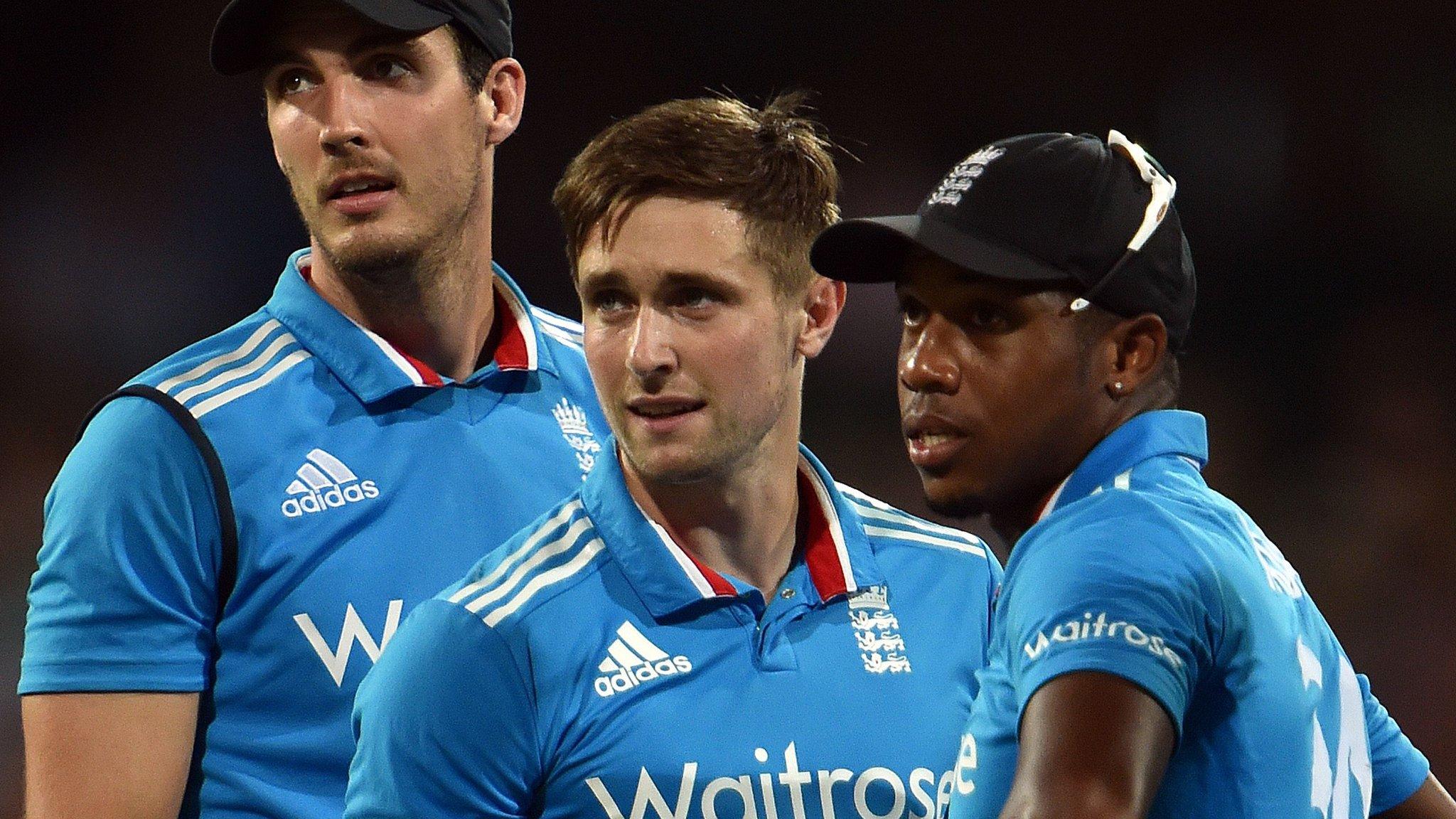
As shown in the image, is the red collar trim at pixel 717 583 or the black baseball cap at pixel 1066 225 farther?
the red collar trim at pixel 717 583

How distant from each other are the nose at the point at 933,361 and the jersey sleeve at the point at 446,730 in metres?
Answer: 0.62

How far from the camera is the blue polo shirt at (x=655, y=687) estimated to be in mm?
2098

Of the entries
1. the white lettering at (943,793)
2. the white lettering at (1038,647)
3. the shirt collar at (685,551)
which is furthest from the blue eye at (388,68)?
the white lettering at (1038,647)

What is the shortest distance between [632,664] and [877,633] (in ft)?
1.31

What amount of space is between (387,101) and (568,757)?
3.66ft

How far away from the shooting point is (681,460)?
7.75 ft

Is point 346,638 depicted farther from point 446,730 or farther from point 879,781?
point 879,781

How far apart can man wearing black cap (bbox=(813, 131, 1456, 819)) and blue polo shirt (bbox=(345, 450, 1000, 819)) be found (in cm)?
34

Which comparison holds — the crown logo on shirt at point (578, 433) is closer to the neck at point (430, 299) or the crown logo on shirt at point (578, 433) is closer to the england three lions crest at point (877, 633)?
the neck at point (430, 299)

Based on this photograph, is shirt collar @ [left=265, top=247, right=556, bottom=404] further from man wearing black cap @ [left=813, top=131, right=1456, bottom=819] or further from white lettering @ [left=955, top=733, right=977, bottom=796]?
white lettering @ [left=955, top=733, right=977, bottom=796]

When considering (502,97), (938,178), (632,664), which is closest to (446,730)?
(632,664)

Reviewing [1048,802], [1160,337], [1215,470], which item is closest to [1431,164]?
[1215,470]

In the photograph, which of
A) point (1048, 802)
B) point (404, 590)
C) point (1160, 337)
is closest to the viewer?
point (1048, 802)

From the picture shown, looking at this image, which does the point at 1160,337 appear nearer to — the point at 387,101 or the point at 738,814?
the point at 738,814
